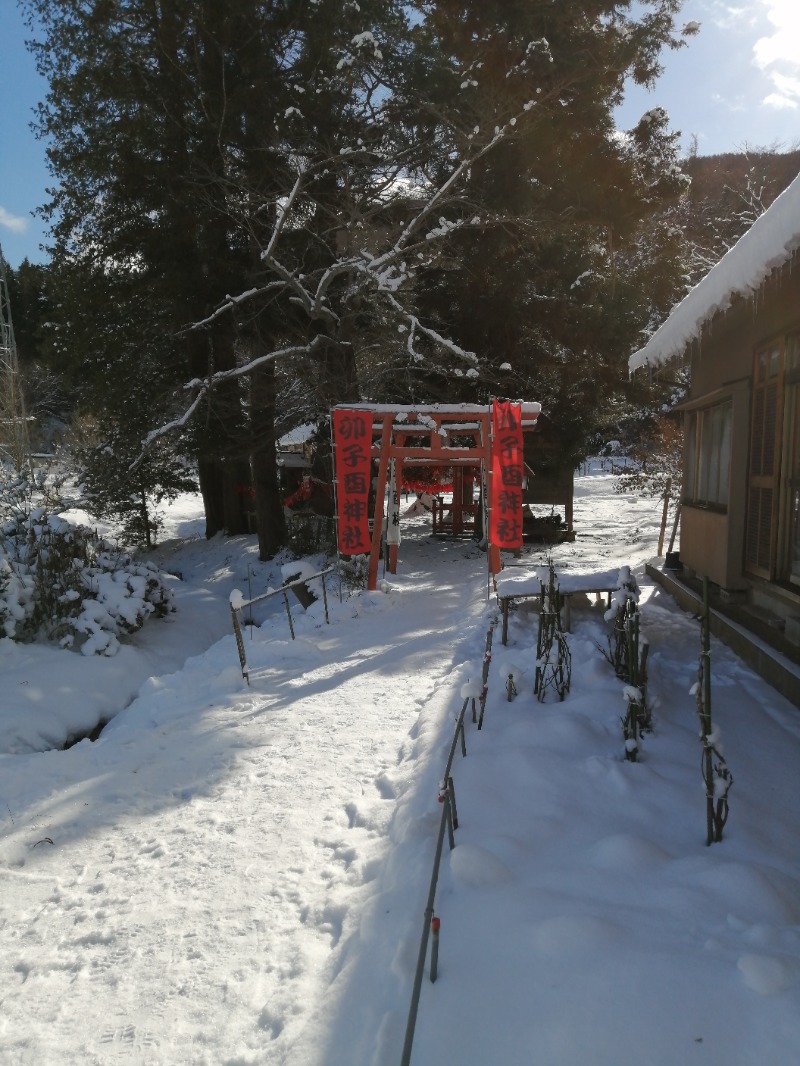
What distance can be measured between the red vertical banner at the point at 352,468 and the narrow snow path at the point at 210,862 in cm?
366

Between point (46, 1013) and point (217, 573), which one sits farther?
point (217, 573)

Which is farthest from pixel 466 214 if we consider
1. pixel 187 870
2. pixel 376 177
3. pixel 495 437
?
pixel 187 870

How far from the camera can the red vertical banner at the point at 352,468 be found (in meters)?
9.42

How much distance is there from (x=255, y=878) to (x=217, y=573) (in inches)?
571

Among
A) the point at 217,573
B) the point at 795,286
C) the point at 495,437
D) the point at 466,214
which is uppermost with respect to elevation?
the point at 466,214

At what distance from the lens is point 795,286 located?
5012mm

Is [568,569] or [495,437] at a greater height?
[495,437]

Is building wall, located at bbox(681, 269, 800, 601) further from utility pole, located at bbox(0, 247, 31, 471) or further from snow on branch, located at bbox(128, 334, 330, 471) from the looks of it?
utility pole, located at bbox(0, 247, 31, 471)

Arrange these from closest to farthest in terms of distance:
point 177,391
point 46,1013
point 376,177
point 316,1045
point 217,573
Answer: point 316,1045 → point 46,1013 → point 376,177 → point 177,391 → point 217,573

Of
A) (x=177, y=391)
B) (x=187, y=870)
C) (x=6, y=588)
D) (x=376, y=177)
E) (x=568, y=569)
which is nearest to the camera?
(x=187, y=870)

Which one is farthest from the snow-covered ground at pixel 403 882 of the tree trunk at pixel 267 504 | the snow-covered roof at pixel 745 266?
the tree trunk at pixel 267 504

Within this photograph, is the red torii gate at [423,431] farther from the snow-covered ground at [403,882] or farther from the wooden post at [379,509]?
the snow-covered ground at [403,882]

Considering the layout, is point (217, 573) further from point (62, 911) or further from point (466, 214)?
point (62, 911)

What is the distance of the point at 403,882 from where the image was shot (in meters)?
2.87
